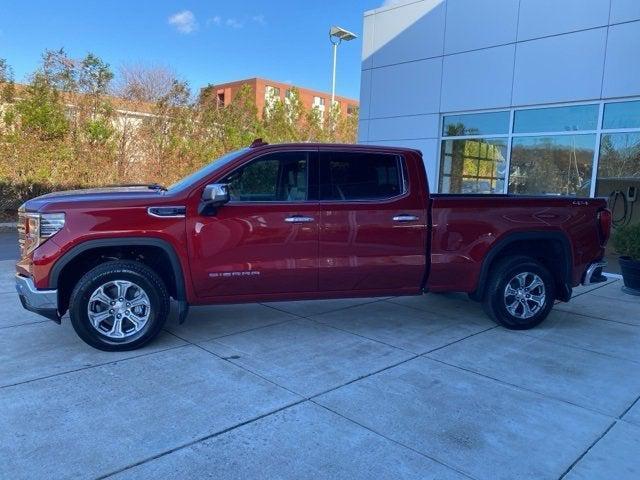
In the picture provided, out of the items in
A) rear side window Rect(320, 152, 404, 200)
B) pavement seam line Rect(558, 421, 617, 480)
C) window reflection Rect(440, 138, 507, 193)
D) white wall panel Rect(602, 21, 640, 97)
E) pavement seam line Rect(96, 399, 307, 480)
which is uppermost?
white wall panel Rect(602, 21, 640, 97)

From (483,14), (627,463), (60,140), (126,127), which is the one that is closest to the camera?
(627,463)

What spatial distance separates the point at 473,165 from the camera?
11.1 metres

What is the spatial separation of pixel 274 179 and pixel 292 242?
644 mm

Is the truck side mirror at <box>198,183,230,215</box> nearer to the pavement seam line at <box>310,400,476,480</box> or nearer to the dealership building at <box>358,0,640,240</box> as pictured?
the pavement seam line at <box>310,400,476,480</box>

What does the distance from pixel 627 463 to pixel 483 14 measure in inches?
374

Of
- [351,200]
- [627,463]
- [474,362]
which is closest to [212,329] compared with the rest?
[351,200]

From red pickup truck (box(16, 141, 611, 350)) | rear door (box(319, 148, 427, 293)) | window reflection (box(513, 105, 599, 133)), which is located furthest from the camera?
window reflection (box(513, 105, 599, 133))

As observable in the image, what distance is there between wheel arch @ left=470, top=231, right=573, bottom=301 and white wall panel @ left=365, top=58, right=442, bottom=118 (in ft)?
20.8

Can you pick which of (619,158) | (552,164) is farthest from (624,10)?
(552,164)

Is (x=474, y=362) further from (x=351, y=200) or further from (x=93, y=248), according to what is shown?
(x=93, y=248)

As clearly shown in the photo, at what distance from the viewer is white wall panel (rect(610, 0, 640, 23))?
8.42 m

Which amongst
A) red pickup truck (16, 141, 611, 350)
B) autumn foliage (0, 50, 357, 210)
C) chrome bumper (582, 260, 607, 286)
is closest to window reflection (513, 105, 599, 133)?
red pickup truck (16, 141, 611, 350)

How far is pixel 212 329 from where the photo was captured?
5203 millimetres

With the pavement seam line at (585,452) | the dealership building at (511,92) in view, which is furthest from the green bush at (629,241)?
the pavement seam line at (585,452)
